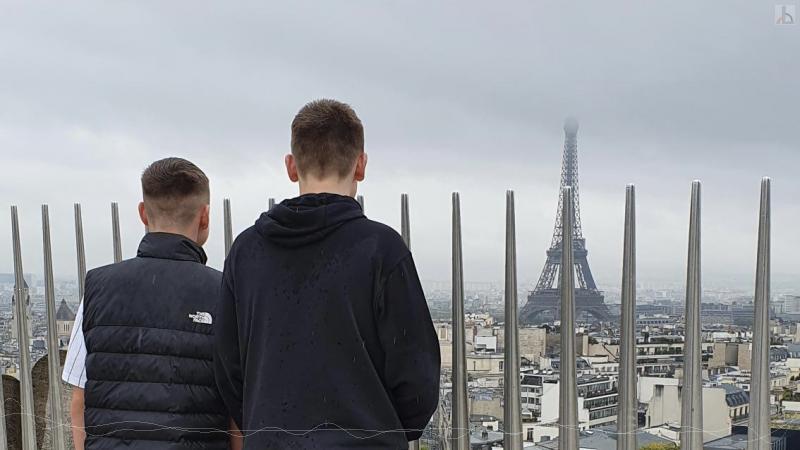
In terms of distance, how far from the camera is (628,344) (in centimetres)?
267

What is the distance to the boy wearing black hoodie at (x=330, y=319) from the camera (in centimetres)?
180

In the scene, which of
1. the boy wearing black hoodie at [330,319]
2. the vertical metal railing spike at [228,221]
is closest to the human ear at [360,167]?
the boy wearing black hoodie at [330,319]

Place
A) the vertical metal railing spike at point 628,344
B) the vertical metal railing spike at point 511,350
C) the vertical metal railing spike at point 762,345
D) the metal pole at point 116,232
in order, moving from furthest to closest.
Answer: the metal pole at point 116,232 → the vertical metal railing spike at point 511,350 → the vertical metal railing spike at point 628,344 → the vertical metal railing spike at point 762,345

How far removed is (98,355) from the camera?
220 centimetres

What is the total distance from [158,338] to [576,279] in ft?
4.75

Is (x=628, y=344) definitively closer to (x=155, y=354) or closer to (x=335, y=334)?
(x=335, y=334)

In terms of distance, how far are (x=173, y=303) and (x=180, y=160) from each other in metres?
0.43

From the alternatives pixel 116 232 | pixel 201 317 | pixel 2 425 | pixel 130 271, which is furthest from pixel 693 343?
pixel 2 425

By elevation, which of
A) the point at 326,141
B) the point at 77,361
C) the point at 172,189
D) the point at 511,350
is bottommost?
the point at 511,350

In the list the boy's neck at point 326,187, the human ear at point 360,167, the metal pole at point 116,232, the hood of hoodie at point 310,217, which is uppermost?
the human ear at point 360,167

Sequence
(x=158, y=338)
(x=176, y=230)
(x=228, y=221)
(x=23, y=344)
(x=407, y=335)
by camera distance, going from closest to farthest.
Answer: (x=407, y=335)
(x=158, y=338)
(x=176, y=230)
(x=228, y=221)
(x=23, y=344)

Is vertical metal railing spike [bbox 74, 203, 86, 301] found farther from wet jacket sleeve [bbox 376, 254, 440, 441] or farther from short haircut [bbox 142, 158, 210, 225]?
wet jacket sleeve [bbox 376, 254, 440, 441]

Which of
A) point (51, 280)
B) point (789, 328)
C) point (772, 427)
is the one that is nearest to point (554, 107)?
point (789, 328)

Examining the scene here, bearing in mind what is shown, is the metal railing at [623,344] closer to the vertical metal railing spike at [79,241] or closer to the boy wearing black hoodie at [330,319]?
the boy wearing black hoodie at [330,319]
